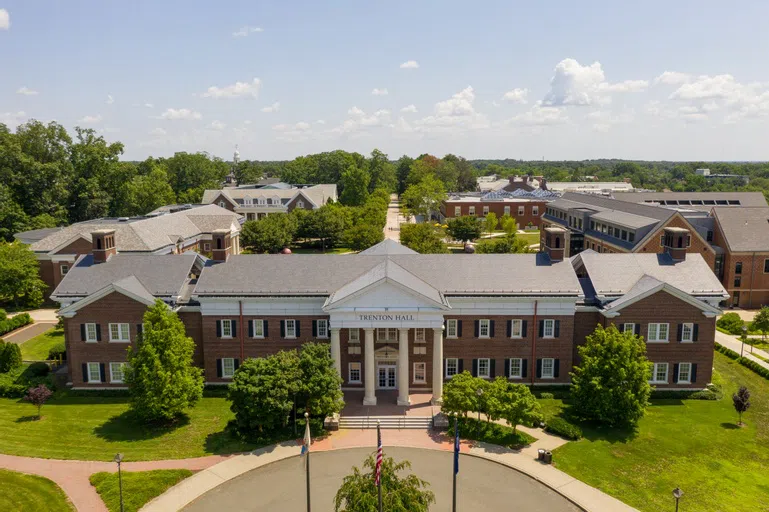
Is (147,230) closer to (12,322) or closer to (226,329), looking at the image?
(12,322)

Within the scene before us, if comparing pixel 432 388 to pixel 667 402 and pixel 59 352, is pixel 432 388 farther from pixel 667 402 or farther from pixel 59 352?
pixel 59 352

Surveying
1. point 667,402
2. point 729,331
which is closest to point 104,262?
point 667,402

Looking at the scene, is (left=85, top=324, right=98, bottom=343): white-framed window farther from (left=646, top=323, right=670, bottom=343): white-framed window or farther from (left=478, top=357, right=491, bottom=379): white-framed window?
(left=646, top=323, right=670, bottom=343): white-framed window

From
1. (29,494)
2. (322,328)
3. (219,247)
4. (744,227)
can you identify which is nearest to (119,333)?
(219,247)

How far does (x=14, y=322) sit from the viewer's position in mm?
64438

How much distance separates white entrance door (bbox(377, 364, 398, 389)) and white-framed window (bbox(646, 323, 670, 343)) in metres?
20.7

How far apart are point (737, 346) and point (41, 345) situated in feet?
234

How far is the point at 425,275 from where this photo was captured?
158 feet

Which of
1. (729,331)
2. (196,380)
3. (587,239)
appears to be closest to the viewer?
(196,380)

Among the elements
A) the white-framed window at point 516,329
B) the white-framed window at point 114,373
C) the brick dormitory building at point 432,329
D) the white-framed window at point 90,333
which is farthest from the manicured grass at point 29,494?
the white-framed window at point 516,329

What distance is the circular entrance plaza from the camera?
31344 mm

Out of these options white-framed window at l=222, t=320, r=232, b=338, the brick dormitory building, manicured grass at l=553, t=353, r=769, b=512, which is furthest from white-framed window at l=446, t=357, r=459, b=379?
white-framed window at l=222, t=320, r=232, b=338

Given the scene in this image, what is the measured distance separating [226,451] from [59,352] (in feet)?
83.4

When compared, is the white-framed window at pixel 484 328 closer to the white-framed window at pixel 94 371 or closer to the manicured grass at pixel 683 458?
the manicured grass at pixel 683 458
